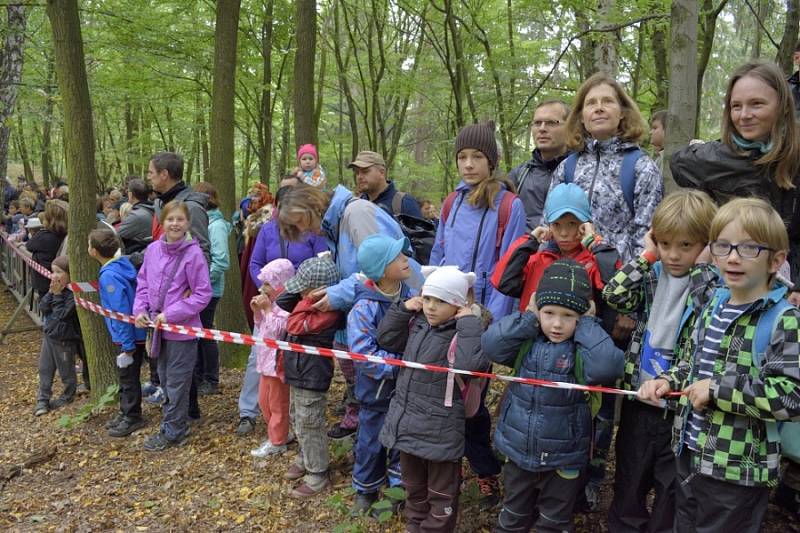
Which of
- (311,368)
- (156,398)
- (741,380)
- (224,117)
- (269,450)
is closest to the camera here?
(741,380)

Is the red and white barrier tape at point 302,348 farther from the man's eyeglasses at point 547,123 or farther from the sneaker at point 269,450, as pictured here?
the man's eyeglasses at point 547,123

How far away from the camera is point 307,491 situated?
449 cm

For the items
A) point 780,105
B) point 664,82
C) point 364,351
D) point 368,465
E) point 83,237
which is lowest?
point 368,465

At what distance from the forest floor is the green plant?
0.21 feet

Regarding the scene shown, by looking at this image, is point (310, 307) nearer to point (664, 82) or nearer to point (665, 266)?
point (665, 266)

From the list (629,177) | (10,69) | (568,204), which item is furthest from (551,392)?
(10,69)

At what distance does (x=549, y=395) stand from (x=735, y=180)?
1.50 metres

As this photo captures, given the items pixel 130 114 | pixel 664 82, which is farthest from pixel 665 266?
pixel 130 114

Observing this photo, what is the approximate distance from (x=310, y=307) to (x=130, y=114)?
75.9 feet

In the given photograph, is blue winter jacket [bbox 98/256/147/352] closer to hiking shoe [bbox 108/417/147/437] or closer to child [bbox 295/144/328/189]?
hiking shoe [bbox 108/417/147/437]

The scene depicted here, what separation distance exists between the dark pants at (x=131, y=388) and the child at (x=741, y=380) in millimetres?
5064

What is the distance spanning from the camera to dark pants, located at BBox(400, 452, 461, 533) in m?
3.51

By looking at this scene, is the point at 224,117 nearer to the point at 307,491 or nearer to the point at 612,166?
the point at 307,491

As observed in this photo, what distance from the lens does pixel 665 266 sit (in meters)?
3.05
